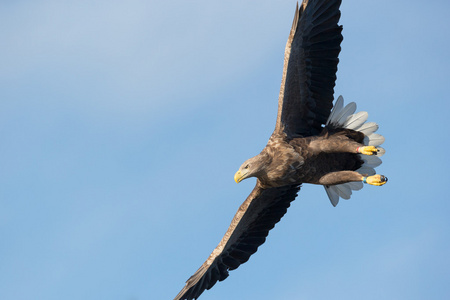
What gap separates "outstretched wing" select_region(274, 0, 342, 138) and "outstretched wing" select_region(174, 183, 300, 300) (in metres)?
1.37

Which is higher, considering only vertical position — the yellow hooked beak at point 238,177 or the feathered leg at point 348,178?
the yellow hooked beak at point 238,177

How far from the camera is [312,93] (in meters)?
10.5

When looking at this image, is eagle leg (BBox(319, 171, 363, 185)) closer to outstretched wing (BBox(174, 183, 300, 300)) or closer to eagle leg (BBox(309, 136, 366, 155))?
eagle leg (BBox(309, 136, 366, 155))

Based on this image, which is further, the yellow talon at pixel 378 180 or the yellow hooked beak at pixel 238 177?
the yellow hooked beak at pixel 238 177

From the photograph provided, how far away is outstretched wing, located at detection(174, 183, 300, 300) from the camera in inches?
449

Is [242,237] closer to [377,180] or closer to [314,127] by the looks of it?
[314,127]

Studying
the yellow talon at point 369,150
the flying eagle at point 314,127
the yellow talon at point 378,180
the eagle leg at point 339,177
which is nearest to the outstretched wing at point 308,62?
the flying eagle at point 314,127

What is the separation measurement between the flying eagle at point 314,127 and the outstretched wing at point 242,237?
0.45 meters

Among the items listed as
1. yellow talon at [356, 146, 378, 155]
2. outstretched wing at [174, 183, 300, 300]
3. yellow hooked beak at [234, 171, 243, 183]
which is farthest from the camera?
outstretched wing at [174, 183, 300, 300]

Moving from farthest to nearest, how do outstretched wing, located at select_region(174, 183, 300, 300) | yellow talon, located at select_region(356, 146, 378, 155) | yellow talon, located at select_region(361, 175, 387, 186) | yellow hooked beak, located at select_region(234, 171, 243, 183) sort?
outstretched wing, located at select_region(174, 183, 300, 300) → yellow hooked beak, located at select_region(234, 171, 243, 183) → yellow talon, located at select_region(356, 146, 378, 155) → yellow talon, located at select_region(361, 175, 387, 186)

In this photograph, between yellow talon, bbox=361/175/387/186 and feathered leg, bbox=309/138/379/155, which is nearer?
yellow talon, bbox=361/175/387/186

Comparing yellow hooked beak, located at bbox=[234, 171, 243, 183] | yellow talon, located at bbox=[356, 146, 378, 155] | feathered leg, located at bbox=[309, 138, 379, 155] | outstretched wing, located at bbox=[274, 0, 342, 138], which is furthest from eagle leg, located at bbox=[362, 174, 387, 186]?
yellow hooked beak, located at bbox=[234, 171, 243, 183]

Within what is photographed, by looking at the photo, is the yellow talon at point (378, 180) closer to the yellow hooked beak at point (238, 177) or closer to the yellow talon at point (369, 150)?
the yellow talon at point (369, 150)

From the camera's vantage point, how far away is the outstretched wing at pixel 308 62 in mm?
10227
